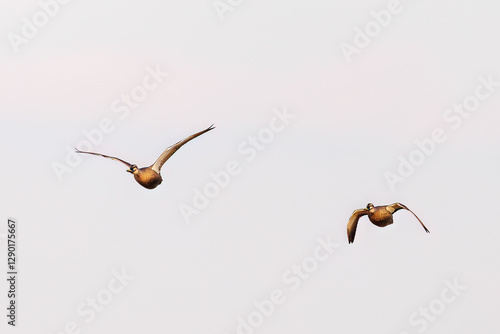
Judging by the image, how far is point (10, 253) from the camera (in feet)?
225

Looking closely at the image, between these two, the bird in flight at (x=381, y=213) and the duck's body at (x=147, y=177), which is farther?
the bird in flight at (x=381, y=213)

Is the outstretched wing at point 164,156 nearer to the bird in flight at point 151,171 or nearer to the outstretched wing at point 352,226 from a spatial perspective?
the bird in flight at point 151,171

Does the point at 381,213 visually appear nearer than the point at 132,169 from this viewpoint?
No

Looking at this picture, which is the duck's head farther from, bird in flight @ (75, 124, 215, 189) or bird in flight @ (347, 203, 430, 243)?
bird in flight @ (347, 203, 430, 243)

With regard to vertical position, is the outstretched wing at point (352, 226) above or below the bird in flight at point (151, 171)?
below

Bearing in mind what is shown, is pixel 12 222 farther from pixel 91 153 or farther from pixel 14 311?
pixel 91 153

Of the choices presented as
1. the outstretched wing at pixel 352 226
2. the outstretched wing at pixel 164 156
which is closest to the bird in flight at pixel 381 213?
the outstretched wing at pixel 352 226

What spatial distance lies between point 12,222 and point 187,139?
65.6ft

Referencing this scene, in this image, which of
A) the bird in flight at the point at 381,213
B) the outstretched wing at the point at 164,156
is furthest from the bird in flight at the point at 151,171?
the bird in flight at the point at 381,213

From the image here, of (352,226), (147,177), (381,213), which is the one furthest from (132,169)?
(352,226)

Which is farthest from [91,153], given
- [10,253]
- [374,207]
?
[10,253]

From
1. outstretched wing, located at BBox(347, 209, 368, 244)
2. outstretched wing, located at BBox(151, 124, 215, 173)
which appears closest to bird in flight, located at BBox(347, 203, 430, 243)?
outstretched wing, located at BBox(347, 209, 368, 244)

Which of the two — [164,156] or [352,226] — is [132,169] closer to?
[164,156]

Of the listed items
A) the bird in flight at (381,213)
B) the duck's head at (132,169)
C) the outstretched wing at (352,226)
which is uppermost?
the duck's head at (132,169)
